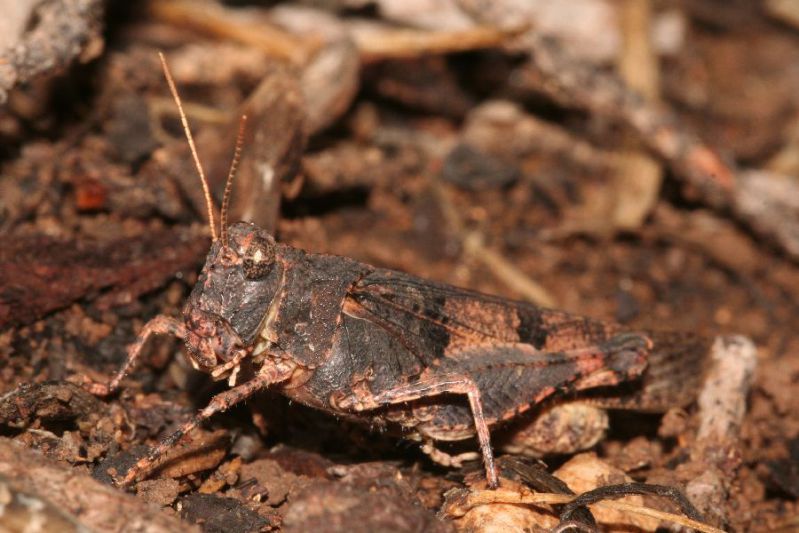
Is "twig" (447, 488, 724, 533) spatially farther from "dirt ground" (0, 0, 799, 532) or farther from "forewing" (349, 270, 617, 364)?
"forewing" (349, 270, 617, 364)

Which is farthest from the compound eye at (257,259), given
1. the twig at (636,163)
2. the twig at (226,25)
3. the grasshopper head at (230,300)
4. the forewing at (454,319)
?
the twig at (636,163)

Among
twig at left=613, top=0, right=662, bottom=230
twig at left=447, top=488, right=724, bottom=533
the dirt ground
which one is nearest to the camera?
twig at left=447, top=488, right=724, bottom=533

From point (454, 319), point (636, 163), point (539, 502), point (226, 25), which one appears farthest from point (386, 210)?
point (539, 502)

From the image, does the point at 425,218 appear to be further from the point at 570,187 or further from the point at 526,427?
the point at 526,427

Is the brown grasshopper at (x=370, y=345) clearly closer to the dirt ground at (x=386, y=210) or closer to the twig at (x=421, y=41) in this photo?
the dirt ground at (x=386, y=210)

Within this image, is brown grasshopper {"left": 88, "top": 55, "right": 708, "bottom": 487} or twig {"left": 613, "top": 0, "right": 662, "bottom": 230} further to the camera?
twig {"left": 613, "top": 0, "right": 662, "bottom": 230}

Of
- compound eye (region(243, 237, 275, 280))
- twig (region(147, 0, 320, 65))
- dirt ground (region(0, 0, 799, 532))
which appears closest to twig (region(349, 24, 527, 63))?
dirt ground (region(0, 0, 799, 532))

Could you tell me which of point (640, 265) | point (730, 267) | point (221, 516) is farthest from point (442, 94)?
point (221, 516)

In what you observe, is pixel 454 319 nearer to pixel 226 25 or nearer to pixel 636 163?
pixel 636 163

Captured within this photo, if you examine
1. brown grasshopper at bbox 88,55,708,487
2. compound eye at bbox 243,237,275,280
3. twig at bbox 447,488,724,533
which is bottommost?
twig at bbox 447,488,724,533

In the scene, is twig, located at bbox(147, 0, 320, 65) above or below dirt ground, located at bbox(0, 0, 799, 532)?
above
